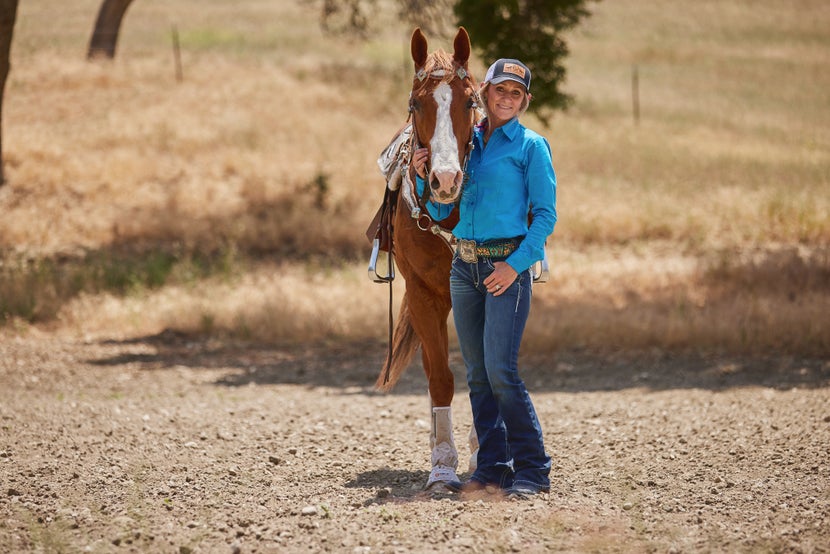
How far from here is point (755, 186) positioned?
17.9 meters

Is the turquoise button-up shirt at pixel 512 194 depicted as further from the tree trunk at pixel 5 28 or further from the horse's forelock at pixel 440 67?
the tree trunk at pixel 5 28

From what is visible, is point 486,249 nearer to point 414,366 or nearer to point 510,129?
point 510,129

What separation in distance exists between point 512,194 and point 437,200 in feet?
1.36

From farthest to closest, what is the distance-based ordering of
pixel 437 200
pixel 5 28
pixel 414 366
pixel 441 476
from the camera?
pixel 5 28
pixel 414 366
pixel 441 476
pixel 437 200

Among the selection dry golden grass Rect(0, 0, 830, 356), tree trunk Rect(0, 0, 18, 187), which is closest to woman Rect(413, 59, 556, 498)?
dry golden grass Rect(0, 0, 830, 356)

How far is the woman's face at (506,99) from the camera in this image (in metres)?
4.95

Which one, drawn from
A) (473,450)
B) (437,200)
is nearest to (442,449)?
(473,450)

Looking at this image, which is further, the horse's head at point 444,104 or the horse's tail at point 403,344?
the horse's tail at point 403,344

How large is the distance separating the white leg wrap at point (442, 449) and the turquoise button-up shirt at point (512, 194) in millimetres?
1256

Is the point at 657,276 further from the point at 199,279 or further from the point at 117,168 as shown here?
the point at 117,168

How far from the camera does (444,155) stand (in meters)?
4.81

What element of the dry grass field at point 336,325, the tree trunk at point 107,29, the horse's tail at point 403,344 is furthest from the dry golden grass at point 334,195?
the horse's tail at point 403,344

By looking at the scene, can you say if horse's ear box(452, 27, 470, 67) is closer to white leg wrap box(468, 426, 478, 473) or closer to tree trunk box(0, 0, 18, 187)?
white leg wrap box(468, 426, 478, 473)

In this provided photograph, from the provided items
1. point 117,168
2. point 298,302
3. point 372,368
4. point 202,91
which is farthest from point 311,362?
point 202,91
